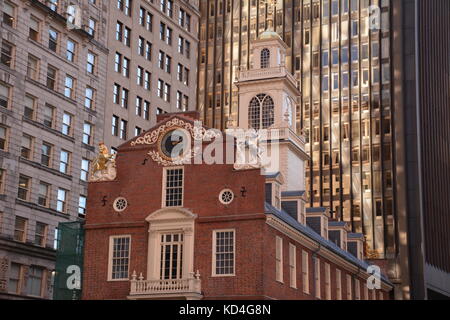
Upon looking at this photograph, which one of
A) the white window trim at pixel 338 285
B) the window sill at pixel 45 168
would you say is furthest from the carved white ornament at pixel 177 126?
the window sill at pixel 45 168

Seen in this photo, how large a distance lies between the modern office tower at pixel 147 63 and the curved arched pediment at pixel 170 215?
28.8 metres

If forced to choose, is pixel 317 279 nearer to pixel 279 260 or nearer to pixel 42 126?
pixel 279 260

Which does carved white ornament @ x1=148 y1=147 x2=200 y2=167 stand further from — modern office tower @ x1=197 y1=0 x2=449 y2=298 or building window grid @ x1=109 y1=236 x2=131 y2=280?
modern office tower @ x1=197 y1=0 x2=449 y2=298

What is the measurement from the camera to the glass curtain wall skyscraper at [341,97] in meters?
113

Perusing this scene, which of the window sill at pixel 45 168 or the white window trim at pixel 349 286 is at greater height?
the window sill at pixel 45 168

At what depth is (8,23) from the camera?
2502 inches

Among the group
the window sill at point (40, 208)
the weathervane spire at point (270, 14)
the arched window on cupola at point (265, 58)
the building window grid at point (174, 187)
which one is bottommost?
the building window grid at point (174, 187)

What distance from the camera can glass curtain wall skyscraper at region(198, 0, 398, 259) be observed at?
11275cm

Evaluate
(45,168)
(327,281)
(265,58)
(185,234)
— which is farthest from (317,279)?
(45,168)

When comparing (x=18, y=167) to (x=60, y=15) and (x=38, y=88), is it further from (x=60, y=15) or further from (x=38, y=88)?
(x=60, y=15)

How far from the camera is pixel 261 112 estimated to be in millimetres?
66188

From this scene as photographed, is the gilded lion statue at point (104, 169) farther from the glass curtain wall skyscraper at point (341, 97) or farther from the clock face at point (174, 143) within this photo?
the glass curtain wall skyscraper at point (341, 97)

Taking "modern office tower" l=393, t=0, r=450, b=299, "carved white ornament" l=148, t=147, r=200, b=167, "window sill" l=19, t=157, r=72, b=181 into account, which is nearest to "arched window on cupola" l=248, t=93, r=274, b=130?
"window sill" l=19, t=157, r=72, b=181
